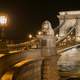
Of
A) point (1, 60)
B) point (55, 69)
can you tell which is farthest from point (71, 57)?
point (1, 60)

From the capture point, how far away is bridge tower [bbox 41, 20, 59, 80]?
13898 mm

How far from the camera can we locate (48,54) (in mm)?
13953

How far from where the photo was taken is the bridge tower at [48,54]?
13898 millimetres

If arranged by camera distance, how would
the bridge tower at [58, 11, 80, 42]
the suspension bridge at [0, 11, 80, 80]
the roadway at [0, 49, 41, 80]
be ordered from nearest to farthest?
the roadway at [0, 49, 41, 80] → the suspension bridge at [0, 11, 80, 80] → the bridge tower at [58, 11, 80, 42]

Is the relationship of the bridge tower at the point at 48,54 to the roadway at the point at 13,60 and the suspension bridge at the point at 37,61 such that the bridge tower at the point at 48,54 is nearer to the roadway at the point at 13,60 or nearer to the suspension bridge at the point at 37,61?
the suspension bridge at the point at 37,61

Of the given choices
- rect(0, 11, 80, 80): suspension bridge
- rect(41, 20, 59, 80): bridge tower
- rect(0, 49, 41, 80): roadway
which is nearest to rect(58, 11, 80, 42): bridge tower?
rect(0, 11, 80, 80): suspension bridge

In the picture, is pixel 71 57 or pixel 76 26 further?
pixel 76 26

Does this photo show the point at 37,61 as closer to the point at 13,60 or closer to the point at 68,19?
the point at 13,60

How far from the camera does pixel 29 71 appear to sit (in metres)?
12.6

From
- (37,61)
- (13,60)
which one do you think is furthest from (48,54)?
(13,60)

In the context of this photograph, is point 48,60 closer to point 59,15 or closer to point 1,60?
point 1,60

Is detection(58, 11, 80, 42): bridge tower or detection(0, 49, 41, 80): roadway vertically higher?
detection(58, 11, 80, 42): bridge tower

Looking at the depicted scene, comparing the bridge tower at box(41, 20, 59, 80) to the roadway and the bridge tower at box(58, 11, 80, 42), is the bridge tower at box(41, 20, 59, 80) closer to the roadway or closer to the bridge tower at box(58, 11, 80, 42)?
the roadway

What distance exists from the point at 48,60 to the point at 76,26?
112 feet
